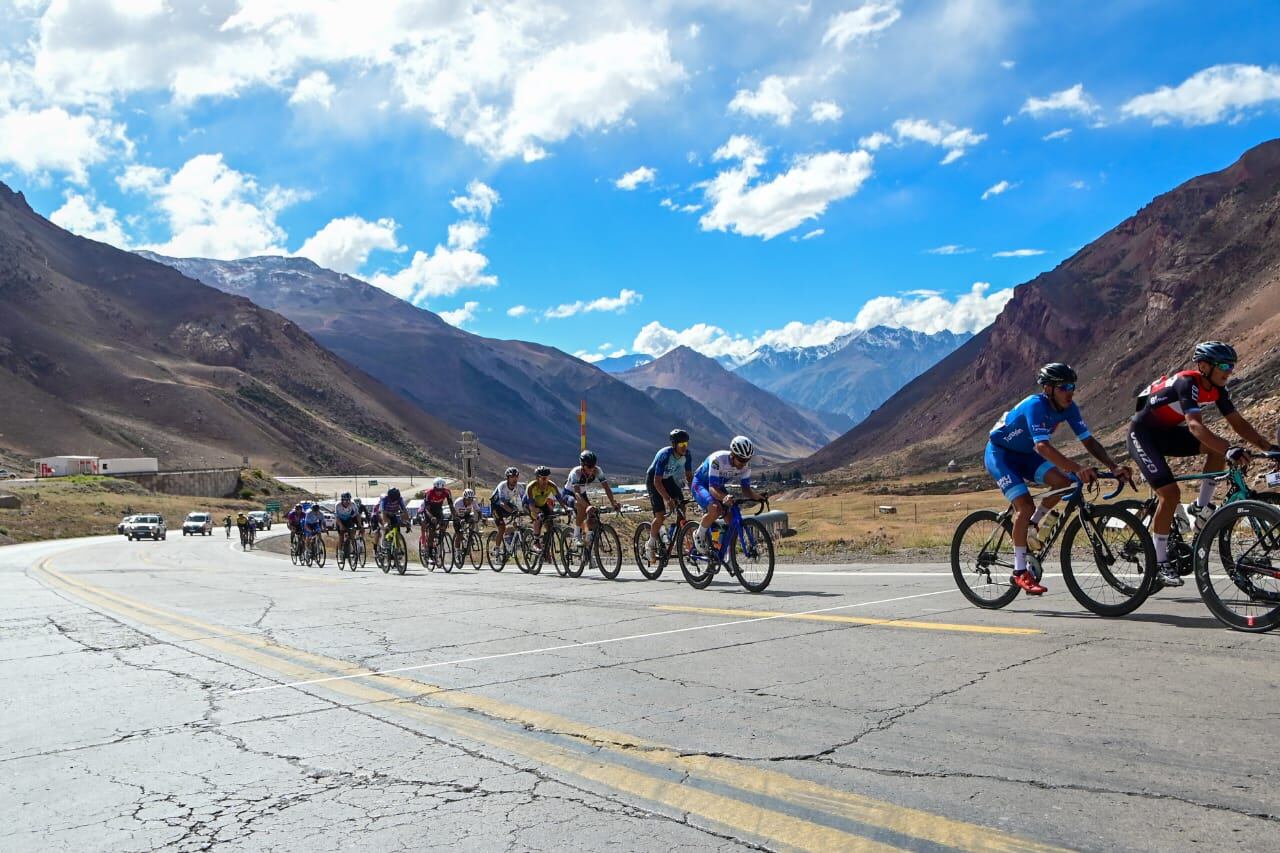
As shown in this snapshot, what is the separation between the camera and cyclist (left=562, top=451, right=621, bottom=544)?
15094mm

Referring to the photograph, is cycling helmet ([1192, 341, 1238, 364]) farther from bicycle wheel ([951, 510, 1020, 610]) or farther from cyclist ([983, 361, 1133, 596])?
bicycle wheel ([951, 510, 1020, 610])

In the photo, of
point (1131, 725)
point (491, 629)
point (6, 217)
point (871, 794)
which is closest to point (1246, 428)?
point (1131, 725)

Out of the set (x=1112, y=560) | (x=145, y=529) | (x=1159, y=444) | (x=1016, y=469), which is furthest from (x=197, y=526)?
(x=1159, y=444)

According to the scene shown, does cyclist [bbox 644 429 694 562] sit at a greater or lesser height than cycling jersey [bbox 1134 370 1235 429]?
lesser

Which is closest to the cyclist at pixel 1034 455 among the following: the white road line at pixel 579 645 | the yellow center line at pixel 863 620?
the yellow center line at pixel 863 620

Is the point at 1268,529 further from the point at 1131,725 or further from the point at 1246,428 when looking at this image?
the point at 1131,725

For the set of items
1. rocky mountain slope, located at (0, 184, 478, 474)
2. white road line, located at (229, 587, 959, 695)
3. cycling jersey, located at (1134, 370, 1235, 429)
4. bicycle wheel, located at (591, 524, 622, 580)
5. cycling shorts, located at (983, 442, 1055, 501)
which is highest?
rocky mountain slope, located at (0, 184, 478, 474)

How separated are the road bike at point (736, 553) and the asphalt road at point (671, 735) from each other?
1979 millimetres

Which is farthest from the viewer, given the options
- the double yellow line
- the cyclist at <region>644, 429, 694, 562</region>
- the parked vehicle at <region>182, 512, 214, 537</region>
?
the parked vehicle at <region>182, 512, 214, 537</region>

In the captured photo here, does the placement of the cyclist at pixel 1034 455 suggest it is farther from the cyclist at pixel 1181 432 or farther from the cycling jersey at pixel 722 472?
the cycling jersey at pixel 722 472

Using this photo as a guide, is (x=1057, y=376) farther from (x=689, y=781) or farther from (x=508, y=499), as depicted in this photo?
(x=508, y=499)

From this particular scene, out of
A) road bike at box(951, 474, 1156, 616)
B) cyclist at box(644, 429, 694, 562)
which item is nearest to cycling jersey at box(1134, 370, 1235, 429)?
road bike at box(951, 474, 1156, 616)

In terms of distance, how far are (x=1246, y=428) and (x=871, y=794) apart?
16.0 ft

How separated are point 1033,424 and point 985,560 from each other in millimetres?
1397
